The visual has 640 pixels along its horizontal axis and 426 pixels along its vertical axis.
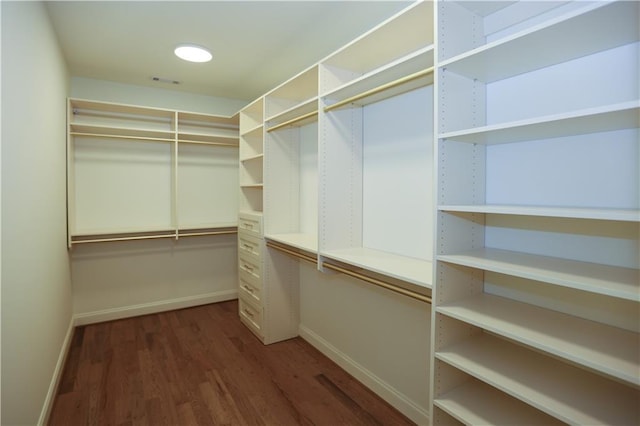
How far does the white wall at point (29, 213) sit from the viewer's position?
1452mm

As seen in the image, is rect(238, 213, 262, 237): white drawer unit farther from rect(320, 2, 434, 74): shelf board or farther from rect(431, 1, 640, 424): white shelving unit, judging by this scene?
rect(431, 1, 640, 424): white shelving unit

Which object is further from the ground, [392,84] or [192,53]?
[192,53]

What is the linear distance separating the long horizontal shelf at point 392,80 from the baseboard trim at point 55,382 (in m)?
2.51

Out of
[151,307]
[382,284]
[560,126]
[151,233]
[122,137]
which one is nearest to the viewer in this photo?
[560,126]

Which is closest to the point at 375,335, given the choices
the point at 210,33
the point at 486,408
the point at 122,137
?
the point at 486,408

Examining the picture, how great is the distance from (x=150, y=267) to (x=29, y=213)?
228 cm

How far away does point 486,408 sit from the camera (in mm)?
1444

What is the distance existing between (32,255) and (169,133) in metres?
2.16

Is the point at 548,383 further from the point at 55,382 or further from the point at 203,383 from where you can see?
the point at 55,382

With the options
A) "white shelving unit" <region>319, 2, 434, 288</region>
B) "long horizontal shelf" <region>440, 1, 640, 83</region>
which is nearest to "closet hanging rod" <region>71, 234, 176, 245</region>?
"white shelving unit" <region>319, 2, 434, 288</region>

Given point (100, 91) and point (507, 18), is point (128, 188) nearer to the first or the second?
point (100, 91)

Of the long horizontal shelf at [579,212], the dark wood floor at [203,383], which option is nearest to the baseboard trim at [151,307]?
the dark wood floor at [203,383]

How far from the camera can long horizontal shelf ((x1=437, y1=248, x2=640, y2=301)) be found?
3.37ft

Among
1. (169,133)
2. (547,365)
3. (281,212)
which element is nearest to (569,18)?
(547,365)
